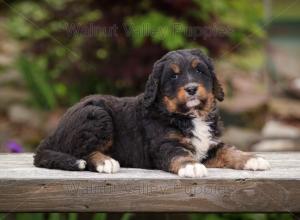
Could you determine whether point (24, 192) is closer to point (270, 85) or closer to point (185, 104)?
point (185, 104)

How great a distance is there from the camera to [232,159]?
5219mm

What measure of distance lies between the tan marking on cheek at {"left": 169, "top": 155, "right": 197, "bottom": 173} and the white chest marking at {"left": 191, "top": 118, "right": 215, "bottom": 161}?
26 cm

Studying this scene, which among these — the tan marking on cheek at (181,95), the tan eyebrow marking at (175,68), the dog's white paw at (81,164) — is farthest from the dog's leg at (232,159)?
the dog's white paw at (81,164)

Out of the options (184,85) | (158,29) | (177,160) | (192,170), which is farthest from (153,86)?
(158,29)

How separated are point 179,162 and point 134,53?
543 cm

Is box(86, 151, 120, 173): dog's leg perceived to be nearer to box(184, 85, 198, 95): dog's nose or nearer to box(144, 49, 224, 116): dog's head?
box(144, 49, 224, 116): dog's head

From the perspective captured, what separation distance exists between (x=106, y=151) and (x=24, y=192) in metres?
0.71

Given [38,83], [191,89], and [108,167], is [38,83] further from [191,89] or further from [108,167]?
[191,89]

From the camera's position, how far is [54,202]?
4859 mm

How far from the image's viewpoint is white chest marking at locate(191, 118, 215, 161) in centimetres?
514

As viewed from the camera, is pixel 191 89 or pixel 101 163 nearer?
pixel 191 89

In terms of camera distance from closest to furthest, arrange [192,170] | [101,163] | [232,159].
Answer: [192,170], [101,163], [232,159]

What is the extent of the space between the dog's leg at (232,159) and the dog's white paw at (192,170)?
0.47 metres

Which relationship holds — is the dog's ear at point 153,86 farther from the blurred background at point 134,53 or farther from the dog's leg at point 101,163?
the blurred background at point 134,53
